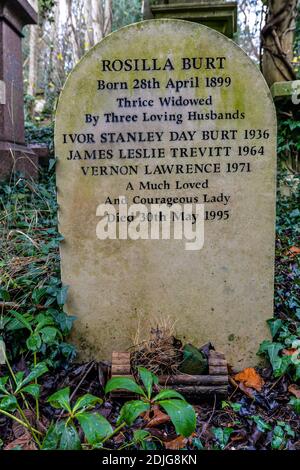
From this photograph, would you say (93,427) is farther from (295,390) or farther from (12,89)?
(12,89)

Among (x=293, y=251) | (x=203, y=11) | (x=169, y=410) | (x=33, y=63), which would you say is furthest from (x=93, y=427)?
(x=33, y=63)

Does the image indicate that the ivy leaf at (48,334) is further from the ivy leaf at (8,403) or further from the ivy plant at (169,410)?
the ivy plant at (169,410)

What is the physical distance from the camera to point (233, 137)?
2312mm

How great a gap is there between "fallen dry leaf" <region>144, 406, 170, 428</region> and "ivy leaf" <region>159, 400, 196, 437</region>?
413mm

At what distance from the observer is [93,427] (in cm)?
157

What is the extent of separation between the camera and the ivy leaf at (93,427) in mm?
1552

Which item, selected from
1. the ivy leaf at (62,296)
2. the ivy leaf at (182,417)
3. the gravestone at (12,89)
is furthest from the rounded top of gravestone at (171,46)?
the gravestone at (12,89)

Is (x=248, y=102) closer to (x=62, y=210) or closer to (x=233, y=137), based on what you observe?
(x=233, y=137)

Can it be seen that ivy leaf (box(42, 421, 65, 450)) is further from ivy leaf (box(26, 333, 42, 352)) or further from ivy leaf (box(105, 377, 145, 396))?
ivy leaf (box(26, 333, 42, 352))

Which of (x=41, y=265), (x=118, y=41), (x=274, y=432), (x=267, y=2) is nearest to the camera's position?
(x=274, y=432)

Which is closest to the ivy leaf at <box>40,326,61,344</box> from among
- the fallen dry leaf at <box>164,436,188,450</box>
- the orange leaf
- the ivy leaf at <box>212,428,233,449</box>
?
the fallen dry leaf at <box>164,436,188,450</box>

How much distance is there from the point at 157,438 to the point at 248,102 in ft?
5.80

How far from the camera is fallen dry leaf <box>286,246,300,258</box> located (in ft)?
11.3

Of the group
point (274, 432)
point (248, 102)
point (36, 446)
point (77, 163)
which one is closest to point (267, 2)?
point (248, 102)
